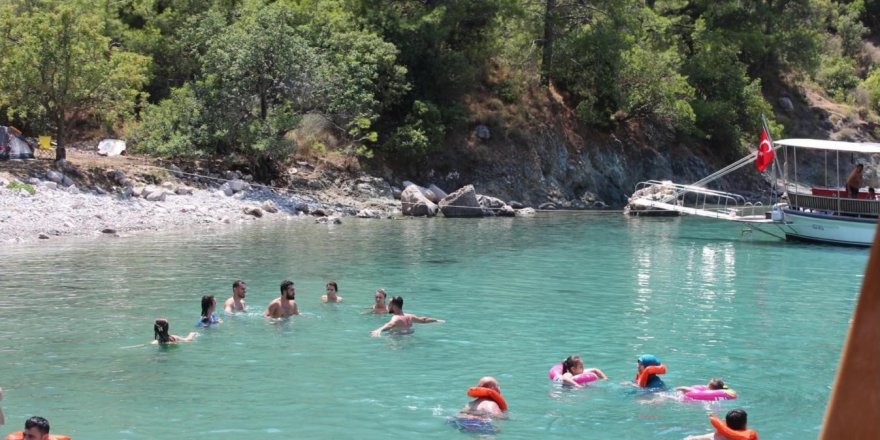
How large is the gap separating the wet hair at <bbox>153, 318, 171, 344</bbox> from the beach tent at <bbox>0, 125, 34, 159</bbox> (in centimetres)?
2122

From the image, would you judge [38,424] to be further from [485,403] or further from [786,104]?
[786,104]

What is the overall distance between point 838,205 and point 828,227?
783 millimetres

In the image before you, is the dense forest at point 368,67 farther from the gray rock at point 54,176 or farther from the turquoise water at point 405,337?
the turquoise water at point 405,337

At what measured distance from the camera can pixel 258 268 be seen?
950 inches

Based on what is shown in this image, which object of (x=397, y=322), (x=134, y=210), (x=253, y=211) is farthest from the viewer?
(x=253, y=211)

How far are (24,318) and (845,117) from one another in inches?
2209

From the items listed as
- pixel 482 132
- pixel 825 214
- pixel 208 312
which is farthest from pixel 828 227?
pixel 208 312

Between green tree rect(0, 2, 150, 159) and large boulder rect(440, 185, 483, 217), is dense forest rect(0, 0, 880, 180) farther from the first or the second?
large boulder rect(440, 185, 483, 217)

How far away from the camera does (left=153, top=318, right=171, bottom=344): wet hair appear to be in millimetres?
15684

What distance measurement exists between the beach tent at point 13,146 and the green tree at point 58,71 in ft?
2.52

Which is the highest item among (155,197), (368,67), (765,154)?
(368,67)

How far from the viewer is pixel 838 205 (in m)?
32.2

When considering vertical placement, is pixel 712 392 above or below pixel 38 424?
below

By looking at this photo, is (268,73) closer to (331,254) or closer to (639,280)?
(331,254)
